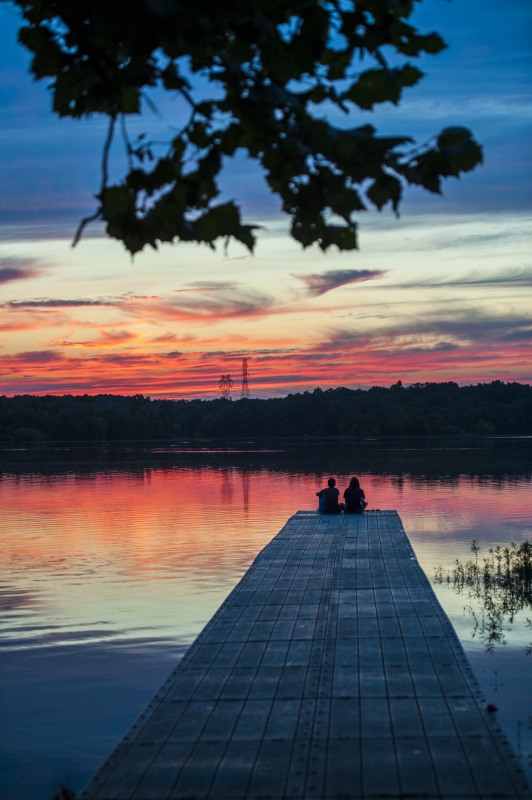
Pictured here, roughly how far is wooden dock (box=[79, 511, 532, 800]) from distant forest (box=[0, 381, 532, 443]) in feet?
403

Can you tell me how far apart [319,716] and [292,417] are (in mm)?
137939

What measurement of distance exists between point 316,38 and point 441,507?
100ft

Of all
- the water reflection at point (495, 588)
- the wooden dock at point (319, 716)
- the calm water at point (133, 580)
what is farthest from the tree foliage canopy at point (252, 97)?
the water reflection at point (495, 588)

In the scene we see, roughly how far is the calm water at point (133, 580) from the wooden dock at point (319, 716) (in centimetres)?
144

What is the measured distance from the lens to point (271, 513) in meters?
33.0

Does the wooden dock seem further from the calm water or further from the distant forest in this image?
the distant forest

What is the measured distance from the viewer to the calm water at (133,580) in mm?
10828

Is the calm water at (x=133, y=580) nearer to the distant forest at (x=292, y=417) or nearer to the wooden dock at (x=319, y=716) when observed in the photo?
the wooden dock at (x=319, y=716)

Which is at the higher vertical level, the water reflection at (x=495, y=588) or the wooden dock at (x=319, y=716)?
the wooden dock at (x=319, y=716)

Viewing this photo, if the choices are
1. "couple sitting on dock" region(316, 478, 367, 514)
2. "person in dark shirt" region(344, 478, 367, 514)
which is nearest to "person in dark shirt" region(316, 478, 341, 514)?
"couple sitting on dock" region(316, 478, 367, 514)

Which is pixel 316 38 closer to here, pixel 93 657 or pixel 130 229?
pixel 130 229

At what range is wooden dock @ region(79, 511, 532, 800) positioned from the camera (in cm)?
632

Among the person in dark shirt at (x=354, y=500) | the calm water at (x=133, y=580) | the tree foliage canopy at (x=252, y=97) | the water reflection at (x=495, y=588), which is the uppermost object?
the tree foliage canopy at (x=252, y=97)

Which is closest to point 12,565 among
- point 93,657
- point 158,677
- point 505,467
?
point 93,657
